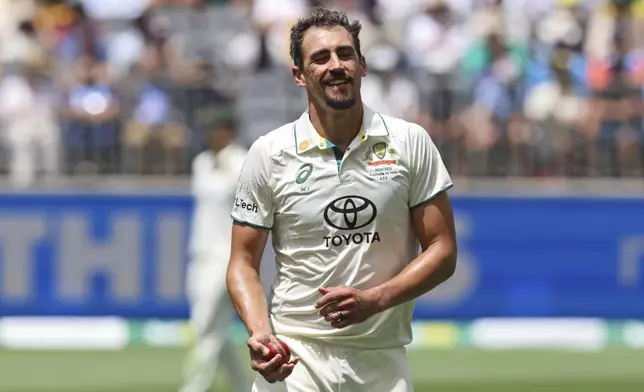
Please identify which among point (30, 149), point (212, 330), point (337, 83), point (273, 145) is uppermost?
point (337, 83)

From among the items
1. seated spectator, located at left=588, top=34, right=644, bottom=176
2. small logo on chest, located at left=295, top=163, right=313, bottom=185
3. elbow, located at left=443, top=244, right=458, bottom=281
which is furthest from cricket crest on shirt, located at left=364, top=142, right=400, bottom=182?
seated spectator, located at left=588, top=34, right=644, bottom=176

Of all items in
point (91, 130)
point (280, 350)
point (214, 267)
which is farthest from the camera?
point (91, 130)

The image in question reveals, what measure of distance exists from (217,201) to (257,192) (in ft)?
18.6

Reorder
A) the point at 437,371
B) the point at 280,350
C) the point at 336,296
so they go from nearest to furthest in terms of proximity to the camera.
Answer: the point at 336,296 < the point at 280,350 < the point at 437,371

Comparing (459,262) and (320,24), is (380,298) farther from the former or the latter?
(459,262)

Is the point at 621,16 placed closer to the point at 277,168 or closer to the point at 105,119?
the point at 105,119

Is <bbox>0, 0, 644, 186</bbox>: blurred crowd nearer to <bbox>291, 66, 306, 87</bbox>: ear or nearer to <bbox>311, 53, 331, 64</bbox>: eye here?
<bbox>291, 66, 306, 87</bbox>: ear

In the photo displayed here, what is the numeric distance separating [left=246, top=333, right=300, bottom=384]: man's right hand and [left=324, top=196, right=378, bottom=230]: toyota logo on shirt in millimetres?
517

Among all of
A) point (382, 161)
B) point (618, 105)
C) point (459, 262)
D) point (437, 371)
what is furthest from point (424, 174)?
point (618, 105)

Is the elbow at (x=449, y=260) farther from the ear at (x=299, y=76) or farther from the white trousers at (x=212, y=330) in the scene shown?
the white trousers at (x=212, y=330)

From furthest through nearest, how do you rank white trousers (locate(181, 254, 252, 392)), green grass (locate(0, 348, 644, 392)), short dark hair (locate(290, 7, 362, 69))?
green grass (locate(0, 348, 644, 392)), white trousers (locate(181, 254, 252, 392)), short dark hair (locate(290, 7, 362, 69))

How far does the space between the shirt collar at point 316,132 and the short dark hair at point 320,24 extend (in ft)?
0.80

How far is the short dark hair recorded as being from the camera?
17.3 ft

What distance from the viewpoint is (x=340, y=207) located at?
5297 mm
